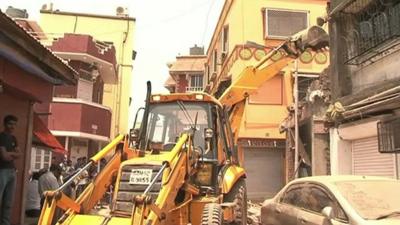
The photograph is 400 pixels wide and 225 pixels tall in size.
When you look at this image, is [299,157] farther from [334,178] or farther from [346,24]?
[334,178]

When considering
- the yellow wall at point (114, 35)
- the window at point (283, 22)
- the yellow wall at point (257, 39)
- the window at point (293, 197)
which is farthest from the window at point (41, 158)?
the window at point (293, 197)

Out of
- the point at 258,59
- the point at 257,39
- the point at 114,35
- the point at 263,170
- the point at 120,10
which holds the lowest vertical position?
the point at 263,170

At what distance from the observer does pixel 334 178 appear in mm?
7992

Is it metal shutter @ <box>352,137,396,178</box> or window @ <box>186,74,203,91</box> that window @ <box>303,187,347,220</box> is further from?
window @ <box>186,74,203,91</box>

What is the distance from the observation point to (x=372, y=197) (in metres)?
7.18

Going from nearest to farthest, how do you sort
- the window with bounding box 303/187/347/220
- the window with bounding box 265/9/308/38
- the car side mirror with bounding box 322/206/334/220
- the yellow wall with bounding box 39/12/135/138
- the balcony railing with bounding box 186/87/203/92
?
the car side mirror with bounding box 322/206/334/220 < the window with bounding box 303/187/347/220 < the window with bounding box 265/9/308/38 < the yellow wall with bounding box 39/12/135/138 < the balcony railing with bounding box 186/87/203/92

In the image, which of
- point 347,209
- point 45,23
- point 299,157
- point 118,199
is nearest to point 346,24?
point 299,157

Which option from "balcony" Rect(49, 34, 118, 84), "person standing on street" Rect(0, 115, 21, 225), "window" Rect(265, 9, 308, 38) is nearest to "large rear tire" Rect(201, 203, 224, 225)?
"person standing on street" Rect(0, 115, 21, 225)

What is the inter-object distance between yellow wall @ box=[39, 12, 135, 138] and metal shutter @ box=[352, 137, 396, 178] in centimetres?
2091

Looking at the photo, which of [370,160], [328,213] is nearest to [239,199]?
[328,213]

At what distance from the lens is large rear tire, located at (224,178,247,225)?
28.5 ft

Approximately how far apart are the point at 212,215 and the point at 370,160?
7.46m

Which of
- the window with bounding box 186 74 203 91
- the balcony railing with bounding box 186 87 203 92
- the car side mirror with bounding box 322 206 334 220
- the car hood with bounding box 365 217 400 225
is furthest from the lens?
the window with bounding box 186 74 203 91

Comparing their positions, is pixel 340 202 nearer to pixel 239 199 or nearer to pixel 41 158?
pixel 239 199
